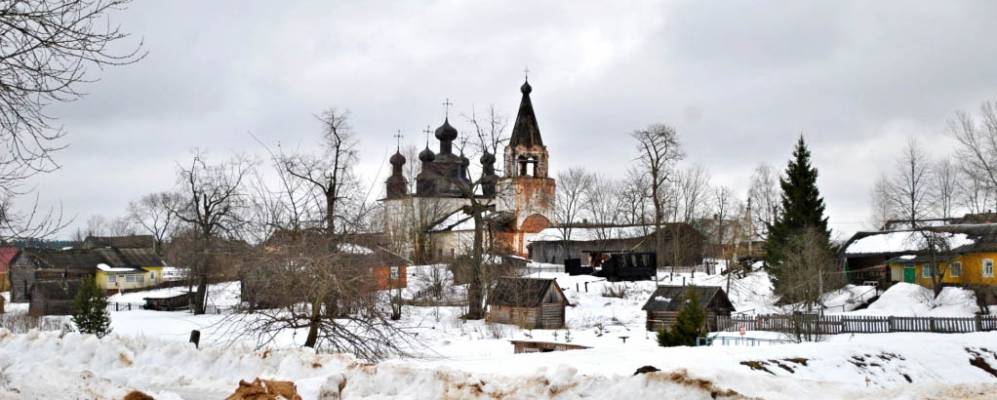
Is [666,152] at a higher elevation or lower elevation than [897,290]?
higher

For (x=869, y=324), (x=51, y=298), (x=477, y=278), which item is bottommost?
(x=869, y=324)

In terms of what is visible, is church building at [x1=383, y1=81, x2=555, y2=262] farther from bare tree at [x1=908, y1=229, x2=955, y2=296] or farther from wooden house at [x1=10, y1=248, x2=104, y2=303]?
bare tree at [x1=908, y1=229, x2=955, y2=296]

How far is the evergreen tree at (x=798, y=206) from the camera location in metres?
48.0

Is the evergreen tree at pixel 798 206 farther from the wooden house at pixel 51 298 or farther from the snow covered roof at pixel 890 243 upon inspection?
the wooden house at pixel 51 298

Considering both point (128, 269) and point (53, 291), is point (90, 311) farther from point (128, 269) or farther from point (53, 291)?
point (128, 269)

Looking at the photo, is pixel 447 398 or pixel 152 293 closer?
pixel 447 398

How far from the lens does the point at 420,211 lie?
Result: 71.9 meters

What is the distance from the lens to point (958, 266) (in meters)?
43.6

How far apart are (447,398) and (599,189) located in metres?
74.2

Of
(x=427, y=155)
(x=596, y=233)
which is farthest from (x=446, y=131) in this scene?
(x=596, y=233)

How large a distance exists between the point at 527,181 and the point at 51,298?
34850mm

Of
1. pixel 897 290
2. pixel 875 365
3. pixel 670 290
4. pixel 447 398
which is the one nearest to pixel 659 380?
pixel 447 398

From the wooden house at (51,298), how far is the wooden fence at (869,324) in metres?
34.0

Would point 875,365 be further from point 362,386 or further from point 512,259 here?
point 512,259
